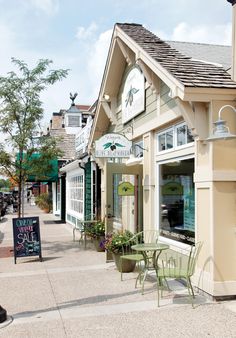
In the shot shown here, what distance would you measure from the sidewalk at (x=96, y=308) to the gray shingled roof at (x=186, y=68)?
320 centimetres

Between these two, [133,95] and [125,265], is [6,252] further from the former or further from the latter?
[133,95]

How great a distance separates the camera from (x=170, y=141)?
7805mm

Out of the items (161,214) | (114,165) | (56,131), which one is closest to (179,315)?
(161,214)

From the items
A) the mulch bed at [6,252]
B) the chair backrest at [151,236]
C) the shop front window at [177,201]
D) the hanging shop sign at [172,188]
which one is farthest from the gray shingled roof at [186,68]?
the mulch bed at [6,252]

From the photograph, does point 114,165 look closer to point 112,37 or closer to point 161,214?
point 161,214

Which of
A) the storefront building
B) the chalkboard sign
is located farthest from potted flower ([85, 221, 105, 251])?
the chalkboard sign

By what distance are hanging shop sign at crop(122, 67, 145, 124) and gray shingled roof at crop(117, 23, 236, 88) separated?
110 centimetres

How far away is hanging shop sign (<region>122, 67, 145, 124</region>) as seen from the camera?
9305 mm

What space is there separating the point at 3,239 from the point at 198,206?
397 inches

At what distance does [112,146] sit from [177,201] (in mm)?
2238

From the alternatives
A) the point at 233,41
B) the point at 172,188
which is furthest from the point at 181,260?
the point at 233,41

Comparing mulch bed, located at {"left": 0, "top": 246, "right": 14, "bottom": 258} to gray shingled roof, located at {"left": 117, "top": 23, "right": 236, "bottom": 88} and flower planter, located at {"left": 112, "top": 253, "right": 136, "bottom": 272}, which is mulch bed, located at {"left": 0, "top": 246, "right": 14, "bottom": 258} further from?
gray shingled roof, located at {"left": 117, "top": 23, "right": 236, "bottom": 88}

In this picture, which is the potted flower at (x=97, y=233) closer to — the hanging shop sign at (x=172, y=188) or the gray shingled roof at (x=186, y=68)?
the hanging shop sign at (x=172, y=188)

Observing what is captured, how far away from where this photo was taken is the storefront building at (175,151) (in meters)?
5.97
